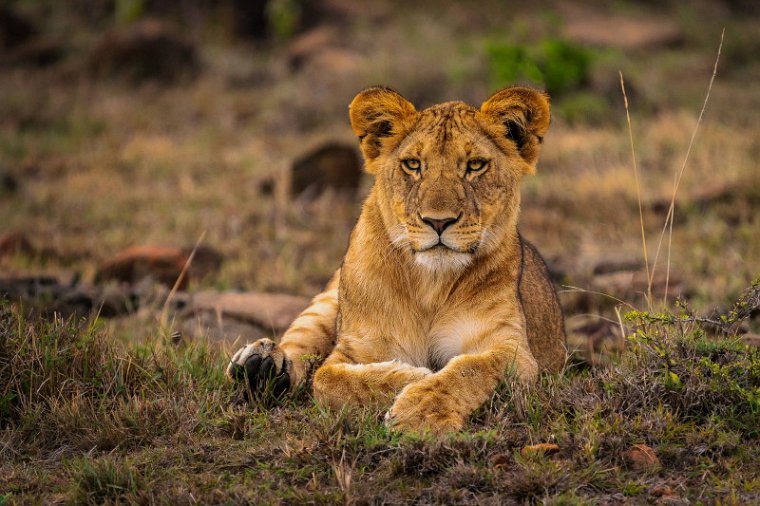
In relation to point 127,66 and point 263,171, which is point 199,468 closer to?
point 263,171

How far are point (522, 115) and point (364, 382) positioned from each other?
1475 millimetres

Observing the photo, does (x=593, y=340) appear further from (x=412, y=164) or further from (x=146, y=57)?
(x=146, y=57)

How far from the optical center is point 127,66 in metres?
17.3

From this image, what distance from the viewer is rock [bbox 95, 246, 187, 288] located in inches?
321

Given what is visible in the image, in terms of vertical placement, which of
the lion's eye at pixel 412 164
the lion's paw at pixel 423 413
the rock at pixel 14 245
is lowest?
the rock at pixel 14 245

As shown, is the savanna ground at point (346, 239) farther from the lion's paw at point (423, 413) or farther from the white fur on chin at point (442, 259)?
the white fur on chin at point (442, 259)

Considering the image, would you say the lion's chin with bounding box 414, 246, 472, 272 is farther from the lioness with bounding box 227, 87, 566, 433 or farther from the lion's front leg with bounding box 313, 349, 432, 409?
the lion's front leg with bounding box 313, 349, 432, 409

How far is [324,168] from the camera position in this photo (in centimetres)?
1161

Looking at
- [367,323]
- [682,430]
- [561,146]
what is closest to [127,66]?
[561,146]

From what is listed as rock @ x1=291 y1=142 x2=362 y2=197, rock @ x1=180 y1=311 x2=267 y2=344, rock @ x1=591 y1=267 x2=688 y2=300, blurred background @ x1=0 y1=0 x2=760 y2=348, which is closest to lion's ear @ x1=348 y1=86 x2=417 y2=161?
blurred background @ x1=0 y1=0 x2=760 y2=348

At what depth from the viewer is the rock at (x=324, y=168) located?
11.6 meters

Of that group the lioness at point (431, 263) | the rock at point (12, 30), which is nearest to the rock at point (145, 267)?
the lioness at point (431, 263)

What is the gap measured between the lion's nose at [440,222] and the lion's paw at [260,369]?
0.98 meters

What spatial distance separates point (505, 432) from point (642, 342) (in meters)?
0.92
